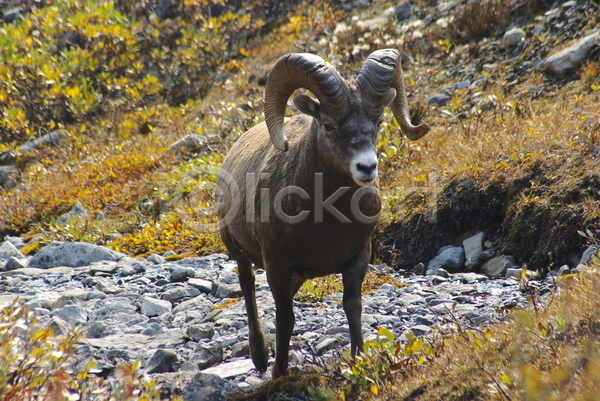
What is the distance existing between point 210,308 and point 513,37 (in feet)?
31.7

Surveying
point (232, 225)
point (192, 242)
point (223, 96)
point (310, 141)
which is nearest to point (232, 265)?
point (192, 242)

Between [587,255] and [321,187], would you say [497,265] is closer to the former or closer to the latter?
[587,255]

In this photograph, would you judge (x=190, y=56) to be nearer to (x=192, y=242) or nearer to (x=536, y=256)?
(x=192, y=242)

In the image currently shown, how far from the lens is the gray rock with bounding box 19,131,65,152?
62.2ft

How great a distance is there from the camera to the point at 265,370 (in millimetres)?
5992

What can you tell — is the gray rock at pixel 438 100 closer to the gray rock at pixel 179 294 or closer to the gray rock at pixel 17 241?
the gray rock at pixel 179 294

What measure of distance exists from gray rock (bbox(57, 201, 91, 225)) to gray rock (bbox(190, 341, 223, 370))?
813 centimetres

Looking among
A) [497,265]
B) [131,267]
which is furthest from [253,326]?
[131,267]

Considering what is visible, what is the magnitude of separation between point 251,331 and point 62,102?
15999mm

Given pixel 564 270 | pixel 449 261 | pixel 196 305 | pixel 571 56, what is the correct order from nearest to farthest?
pixel 564 270
pixel 196 305
pixel 449 261
pixel 571 56

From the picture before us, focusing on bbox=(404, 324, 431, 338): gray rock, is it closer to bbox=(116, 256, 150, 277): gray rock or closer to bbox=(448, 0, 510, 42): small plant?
bbox=(116, 256, 150, 277): gray rock

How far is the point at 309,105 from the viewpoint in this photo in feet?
17.7

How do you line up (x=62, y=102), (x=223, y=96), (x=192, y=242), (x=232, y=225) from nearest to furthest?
(x=232, y=225) < (x=192, y=242) < (x=223, y=96) < (x=62, y=102)

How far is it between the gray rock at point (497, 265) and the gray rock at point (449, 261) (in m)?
0.35
